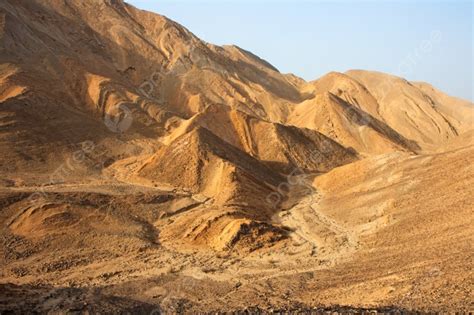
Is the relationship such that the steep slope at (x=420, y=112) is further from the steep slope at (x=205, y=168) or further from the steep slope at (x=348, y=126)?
the steep slope at (x=205, y=168)

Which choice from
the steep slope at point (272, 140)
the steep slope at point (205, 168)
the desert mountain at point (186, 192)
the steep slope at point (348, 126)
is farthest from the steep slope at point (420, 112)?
the steep slope at point (205, 168)

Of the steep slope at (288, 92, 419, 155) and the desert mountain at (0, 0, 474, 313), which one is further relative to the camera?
the steep slope at (288, 92, 419, 155)

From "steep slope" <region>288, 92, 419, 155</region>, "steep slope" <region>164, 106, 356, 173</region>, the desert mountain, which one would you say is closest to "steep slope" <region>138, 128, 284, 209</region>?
the desert mountain

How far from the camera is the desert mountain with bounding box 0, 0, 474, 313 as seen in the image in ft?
52.2

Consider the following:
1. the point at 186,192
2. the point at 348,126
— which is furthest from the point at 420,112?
the point at 186,192

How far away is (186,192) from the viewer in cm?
2764

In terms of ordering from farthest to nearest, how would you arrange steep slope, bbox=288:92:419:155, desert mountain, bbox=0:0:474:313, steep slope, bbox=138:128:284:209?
1. steep slope, bbox=288:92:419:155
2. steep slope, bbox=138:128:284:209
3. desert mountain, bbox=0:0:474:313

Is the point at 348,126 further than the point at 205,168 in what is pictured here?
Yes

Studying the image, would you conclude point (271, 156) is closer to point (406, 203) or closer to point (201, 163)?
point (201, 163)

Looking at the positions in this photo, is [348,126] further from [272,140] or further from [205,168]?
[205,168]

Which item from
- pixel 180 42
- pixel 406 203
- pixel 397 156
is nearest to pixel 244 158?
pixel 397 156

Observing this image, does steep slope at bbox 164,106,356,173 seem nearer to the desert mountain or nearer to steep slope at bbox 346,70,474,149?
the desert mountain

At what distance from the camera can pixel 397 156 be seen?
29531 millimetres

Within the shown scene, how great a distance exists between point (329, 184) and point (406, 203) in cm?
842
